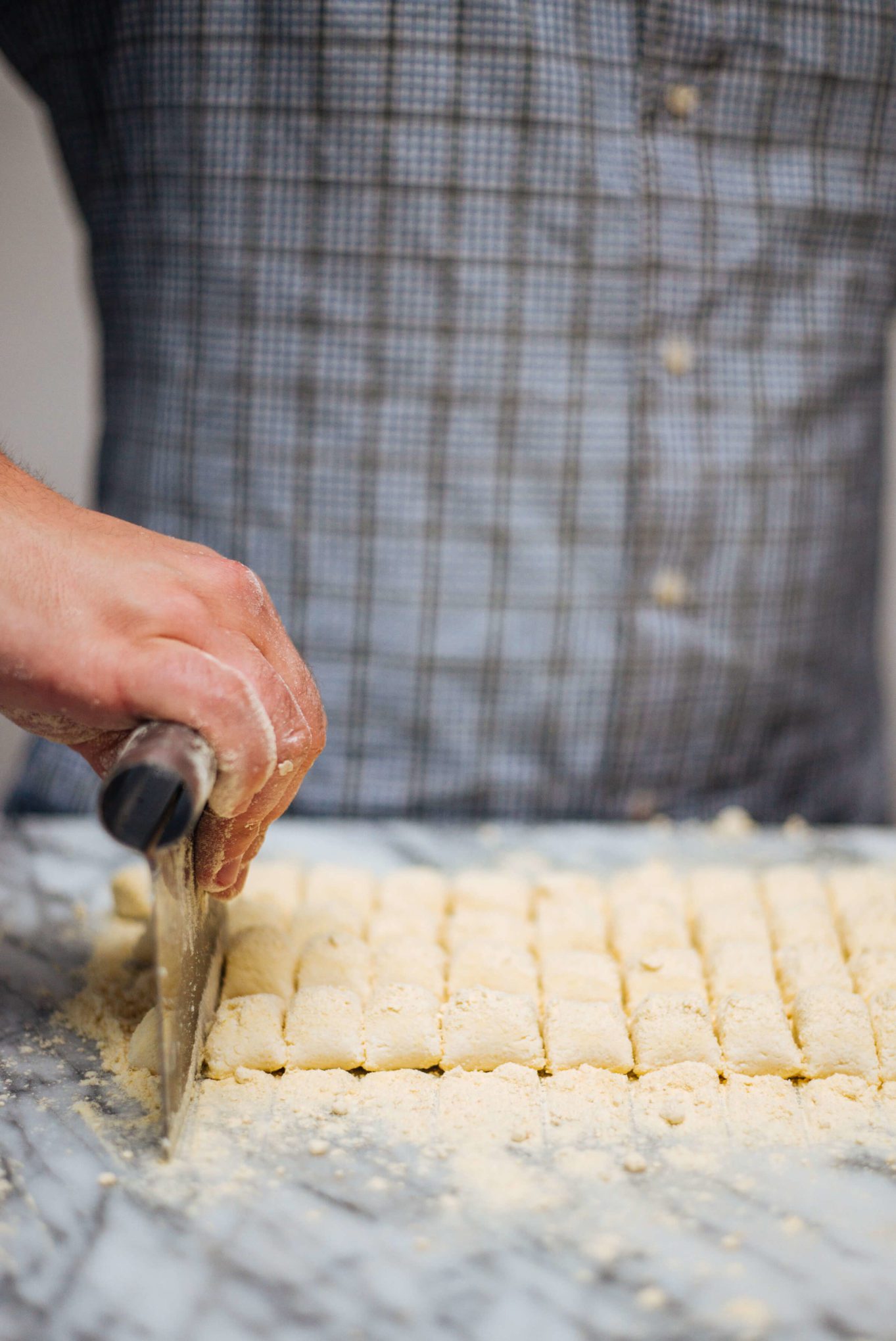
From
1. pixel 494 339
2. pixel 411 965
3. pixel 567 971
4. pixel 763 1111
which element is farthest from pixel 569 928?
pixel 494 339

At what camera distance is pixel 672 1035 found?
106 centimetres

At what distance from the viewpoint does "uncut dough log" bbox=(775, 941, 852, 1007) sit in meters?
1.14

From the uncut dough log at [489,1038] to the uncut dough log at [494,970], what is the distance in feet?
0.16

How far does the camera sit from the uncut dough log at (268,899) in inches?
49.4

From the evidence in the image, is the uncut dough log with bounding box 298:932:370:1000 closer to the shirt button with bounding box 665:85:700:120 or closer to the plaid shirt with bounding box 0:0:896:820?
the plaid shirt with bounding box 0:0:896:820

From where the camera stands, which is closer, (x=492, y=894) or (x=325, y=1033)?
(x=325, y=1033)

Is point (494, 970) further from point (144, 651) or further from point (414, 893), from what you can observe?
point (144, 651)

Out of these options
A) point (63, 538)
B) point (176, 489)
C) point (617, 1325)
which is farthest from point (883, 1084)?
point (176, 489)

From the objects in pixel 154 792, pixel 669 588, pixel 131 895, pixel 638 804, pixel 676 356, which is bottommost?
pixel 638 804

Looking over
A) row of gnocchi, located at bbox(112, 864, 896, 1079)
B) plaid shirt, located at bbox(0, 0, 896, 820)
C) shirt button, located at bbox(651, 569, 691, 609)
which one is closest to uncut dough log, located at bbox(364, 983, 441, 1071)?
row of gnocchi, located at bbox(112, 864, 896, 1079)

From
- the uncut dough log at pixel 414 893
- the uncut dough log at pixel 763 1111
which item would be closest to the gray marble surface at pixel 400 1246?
the uncut dough log at pixel 763 1111

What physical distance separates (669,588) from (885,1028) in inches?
28.0

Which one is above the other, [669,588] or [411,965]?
[669,588]

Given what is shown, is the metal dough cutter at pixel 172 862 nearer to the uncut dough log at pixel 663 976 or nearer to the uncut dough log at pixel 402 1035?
the uncut dough log at pixel 402 1035
